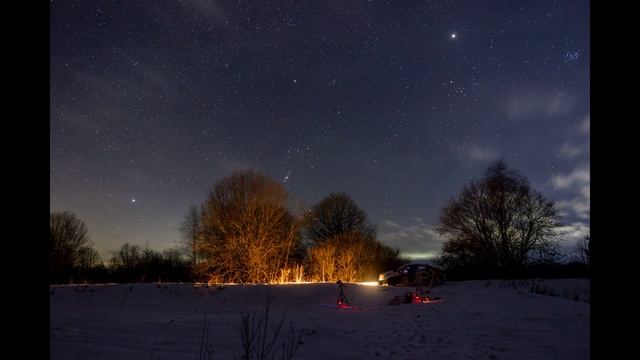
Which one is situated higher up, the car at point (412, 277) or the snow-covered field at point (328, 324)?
the snow-covered field at point (328, 324)

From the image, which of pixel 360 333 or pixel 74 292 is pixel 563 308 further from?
pixel 74 292

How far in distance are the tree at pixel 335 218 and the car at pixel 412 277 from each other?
746 inches

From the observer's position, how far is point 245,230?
76.5 ft

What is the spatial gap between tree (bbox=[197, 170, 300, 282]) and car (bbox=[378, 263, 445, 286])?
212 inches

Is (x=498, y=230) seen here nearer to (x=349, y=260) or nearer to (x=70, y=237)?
(x=349, y=260)

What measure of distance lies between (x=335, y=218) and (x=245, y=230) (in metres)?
17.9

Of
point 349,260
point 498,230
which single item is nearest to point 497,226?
point 498,230

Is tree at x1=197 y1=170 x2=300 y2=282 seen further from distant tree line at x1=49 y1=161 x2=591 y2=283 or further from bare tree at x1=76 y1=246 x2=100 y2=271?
bare tree at x1=76 y1=246 x2=100 y2=271

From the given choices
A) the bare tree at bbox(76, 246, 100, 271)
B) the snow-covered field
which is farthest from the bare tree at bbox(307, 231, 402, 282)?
the bare tree at bbox(76, 246, 100, 271)

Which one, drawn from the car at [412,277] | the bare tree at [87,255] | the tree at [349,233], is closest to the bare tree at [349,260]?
the tree at [349,233]

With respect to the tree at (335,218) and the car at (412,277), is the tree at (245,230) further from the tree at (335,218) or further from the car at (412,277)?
the tree at (335,218)

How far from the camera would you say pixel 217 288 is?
15.5 metres

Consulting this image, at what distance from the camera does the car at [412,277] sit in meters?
20.4
